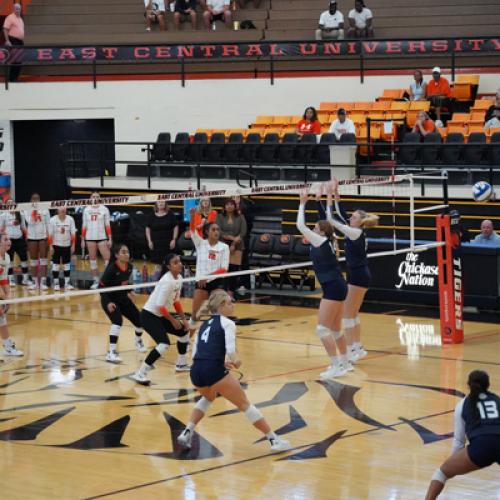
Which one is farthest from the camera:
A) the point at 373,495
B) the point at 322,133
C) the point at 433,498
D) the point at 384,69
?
the point at 384,69

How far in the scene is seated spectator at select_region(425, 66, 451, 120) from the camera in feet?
83.9

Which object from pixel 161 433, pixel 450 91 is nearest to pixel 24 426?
pixel 161 433

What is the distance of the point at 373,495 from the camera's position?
9.77 m

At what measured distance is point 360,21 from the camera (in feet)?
92.5

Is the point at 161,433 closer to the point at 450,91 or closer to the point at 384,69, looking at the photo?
the point at 450,91

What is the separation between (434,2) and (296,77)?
162 inches

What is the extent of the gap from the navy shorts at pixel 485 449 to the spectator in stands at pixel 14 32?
2327 centimetres

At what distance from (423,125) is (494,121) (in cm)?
148

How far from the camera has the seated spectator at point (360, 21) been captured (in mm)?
28114

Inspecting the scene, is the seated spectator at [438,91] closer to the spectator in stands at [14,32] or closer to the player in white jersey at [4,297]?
the spectator in stands at [14,32]

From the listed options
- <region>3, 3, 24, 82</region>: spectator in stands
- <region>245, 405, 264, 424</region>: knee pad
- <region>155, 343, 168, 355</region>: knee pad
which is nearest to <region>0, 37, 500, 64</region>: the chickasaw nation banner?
<region>3, 3, 24, 82</region>: spectator in stands

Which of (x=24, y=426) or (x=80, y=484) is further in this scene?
(x=24, y=426)

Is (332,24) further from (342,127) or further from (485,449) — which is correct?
(485,449)

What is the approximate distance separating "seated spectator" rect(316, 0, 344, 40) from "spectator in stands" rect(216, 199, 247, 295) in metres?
8.91
